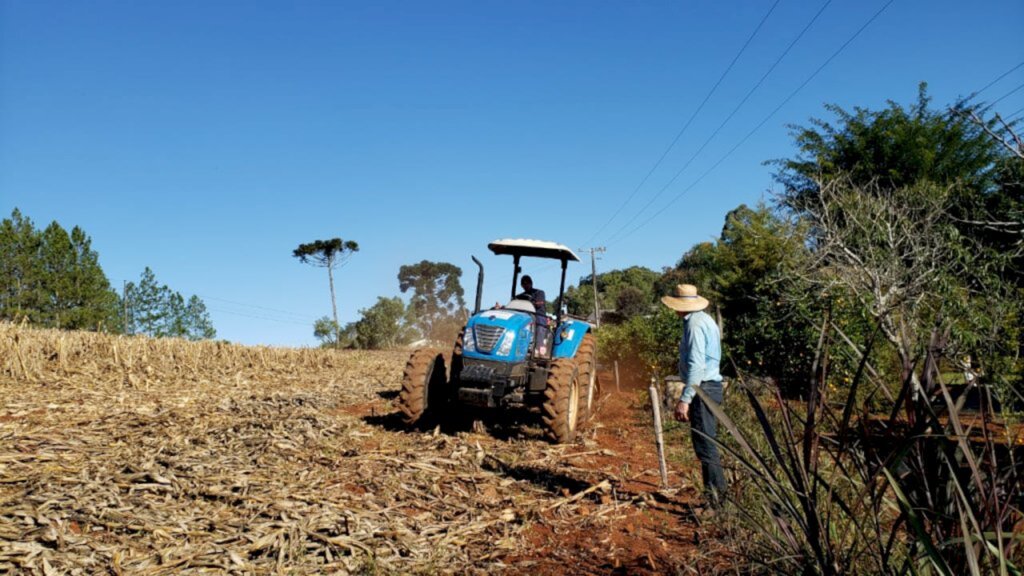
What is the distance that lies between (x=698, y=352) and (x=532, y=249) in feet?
13.5

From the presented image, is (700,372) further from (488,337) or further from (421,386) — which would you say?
(421,386)

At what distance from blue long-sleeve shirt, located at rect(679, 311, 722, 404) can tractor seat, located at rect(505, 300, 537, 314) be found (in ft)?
10.9

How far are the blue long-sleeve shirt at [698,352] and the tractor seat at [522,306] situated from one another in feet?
10.9

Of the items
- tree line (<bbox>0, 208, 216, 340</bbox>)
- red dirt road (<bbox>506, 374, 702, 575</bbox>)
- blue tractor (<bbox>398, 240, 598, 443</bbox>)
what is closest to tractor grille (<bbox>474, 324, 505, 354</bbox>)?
blue tractor (<bbox>398, 240, 598, 443</bbox>)

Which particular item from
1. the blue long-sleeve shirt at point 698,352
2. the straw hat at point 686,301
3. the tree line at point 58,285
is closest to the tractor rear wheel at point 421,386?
the straw hat at point 686,301

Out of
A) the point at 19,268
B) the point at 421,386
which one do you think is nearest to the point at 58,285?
the point at 19,268

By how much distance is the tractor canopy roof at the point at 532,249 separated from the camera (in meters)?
8.82

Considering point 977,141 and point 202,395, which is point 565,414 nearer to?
point 202,395

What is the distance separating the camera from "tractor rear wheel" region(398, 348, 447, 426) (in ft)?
26.2

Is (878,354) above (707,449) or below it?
above

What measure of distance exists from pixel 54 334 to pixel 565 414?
→ 13.4m

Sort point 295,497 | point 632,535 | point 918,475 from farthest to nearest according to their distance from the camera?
point 295,497 < point 632,535 < point 918,475

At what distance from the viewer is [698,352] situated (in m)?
5.48

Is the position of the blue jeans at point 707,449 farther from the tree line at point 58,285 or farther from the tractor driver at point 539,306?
the tree line at point 58,285
